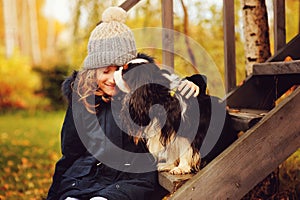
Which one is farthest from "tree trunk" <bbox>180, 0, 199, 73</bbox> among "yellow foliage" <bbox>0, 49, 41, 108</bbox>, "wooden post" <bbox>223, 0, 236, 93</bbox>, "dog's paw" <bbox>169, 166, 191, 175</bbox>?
"yellow foliage" <bbox>0, 49, 41, 108</bbox>

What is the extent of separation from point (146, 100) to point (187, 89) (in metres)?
→ 0.21

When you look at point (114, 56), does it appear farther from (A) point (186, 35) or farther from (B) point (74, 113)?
(A) point (186, 35)

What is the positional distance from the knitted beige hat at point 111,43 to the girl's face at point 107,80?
0.12 feet

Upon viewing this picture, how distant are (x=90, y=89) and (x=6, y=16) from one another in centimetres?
1905

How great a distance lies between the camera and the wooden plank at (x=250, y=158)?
2238mm

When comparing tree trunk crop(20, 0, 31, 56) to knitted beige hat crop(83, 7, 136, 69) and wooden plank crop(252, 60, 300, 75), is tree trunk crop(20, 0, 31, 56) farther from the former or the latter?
wooden plank crop(252, 60, 300, 75)

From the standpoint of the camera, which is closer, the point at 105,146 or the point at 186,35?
the point at 105,146

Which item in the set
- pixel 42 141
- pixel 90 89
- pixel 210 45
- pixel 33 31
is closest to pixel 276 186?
pixel 90 89

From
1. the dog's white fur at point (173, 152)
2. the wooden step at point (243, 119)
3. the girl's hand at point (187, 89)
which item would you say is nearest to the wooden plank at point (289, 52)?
the wooden step at point (243, 119)

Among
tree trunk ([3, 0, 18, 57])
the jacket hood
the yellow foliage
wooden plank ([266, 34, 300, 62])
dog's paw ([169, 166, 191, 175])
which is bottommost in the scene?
the yellow foliage

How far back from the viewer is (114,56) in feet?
8.86

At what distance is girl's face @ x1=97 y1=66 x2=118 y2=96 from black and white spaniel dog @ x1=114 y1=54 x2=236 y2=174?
0.16m

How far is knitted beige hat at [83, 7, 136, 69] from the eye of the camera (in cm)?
271

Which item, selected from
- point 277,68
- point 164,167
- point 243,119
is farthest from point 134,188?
point 277,68
